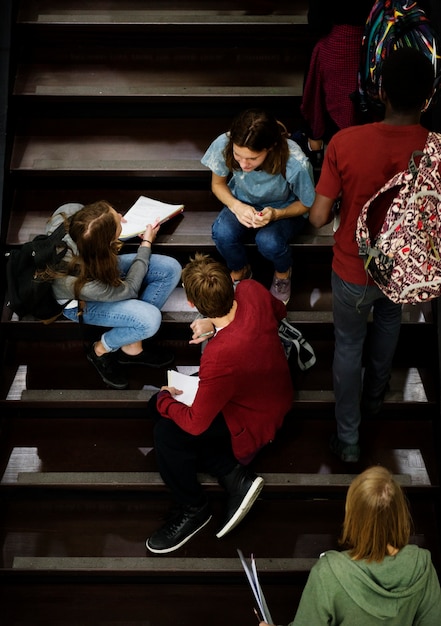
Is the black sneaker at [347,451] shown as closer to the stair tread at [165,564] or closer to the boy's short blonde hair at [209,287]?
the stair tread at [165,564]

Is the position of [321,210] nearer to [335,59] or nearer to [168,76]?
[335,59]

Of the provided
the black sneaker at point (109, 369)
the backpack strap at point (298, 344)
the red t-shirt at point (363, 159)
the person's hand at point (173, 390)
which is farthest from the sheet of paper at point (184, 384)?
the red t-shirt at point (363, 159)

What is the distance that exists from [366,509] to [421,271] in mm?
790

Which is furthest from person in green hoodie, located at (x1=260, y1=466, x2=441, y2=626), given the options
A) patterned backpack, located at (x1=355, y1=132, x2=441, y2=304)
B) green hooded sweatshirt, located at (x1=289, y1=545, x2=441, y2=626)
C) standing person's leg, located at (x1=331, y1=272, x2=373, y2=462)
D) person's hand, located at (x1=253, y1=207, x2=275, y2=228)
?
person's hand, located at (x1=253, y1=207, x2=275, y2=228)

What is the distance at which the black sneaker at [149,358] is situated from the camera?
3348mm

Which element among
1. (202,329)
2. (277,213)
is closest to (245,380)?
(202,329)

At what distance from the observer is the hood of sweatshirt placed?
206 cm

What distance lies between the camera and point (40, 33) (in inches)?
144

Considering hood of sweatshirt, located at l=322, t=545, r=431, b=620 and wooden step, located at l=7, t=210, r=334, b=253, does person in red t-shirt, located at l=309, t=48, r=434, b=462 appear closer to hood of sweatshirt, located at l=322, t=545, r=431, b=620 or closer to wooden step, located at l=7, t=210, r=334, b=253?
wooden step, located at l=7, t=210, r=334, b=253

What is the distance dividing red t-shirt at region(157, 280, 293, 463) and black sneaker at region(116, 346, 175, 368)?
1.47 feet

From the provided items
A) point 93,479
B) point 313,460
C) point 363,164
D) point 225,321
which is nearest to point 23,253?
point 225,321

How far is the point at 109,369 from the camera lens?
329cm

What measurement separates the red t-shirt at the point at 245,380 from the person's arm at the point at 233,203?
14.1 inches

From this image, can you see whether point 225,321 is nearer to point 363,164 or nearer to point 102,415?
point 363,164
